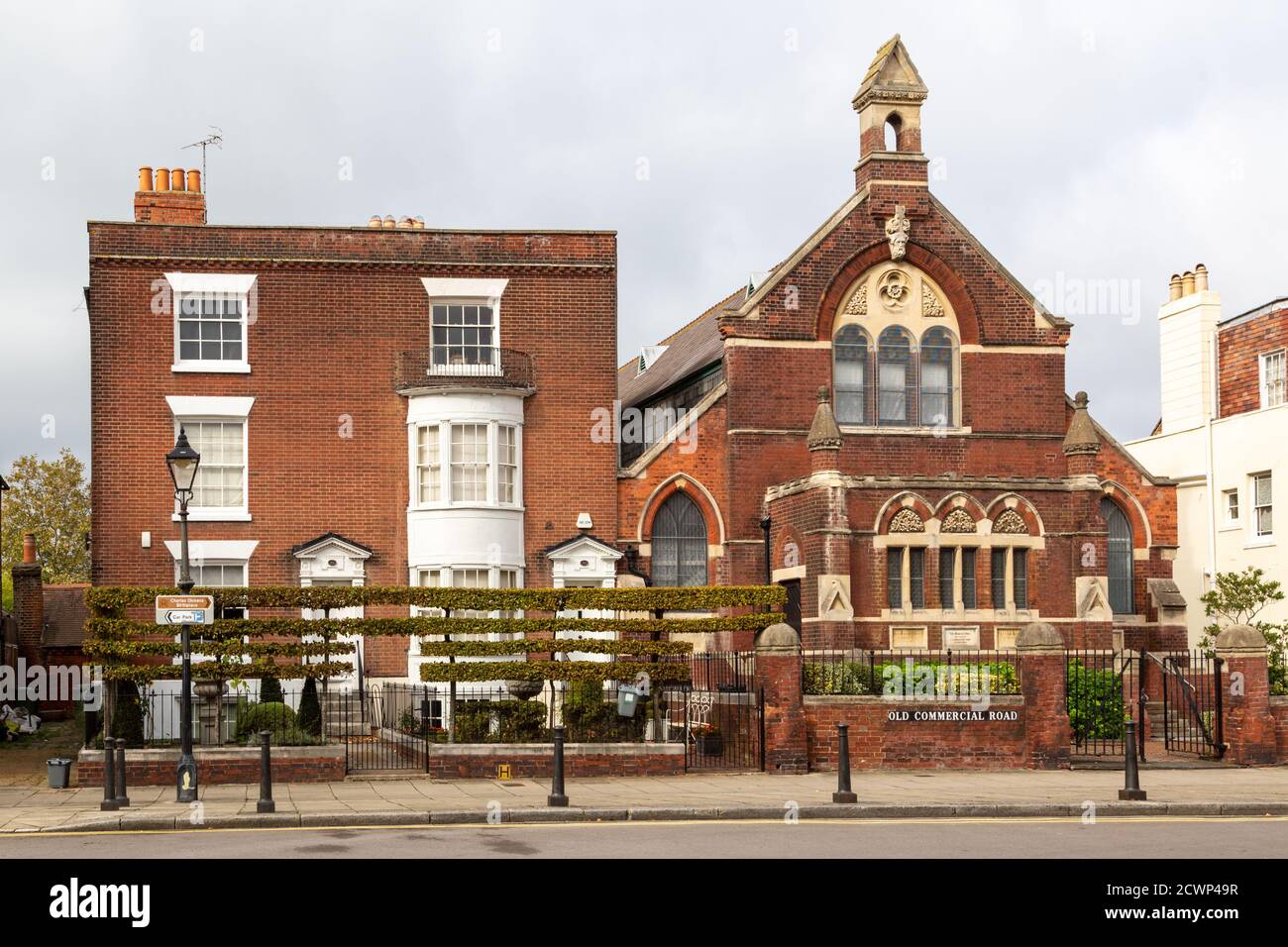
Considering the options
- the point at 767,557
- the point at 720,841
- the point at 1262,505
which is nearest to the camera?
the point at 720,841

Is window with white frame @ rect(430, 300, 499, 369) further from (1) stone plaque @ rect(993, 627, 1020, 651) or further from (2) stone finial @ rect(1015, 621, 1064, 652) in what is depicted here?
(2) stone finial @ rect(1015, 621, 1064, 652)

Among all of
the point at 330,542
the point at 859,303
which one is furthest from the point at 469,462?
the point at 859,303

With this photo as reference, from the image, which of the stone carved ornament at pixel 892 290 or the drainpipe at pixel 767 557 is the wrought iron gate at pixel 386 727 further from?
the stone carved ornament at pixel 892 290

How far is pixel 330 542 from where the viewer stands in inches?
1323

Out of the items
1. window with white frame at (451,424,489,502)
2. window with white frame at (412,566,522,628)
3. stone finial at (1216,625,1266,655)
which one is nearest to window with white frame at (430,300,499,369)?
window with white frame at (451,424,489,502)

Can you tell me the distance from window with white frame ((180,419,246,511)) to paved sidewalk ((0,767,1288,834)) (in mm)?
9656

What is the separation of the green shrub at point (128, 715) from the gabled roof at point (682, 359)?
16.8 meters

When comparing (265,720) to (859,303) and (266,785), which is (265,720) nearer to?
(266,785)

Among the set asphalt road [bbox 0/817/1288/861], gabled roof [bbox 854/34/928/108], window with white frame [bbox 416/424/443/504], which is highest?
gabled roof [bbox 854/34/928/108]

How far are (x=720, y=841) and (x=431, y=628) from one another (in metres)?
11.0

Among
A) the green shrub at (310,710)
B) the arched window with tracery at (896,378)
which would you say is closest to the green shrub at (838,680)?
the green shrub at (310,710)

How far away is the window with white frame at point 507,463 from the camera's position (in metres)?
34.2

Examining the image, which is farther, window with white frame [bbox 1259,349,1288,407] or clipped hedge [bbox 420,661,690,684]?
window with white frame [bbox 1259,349,1288,407]

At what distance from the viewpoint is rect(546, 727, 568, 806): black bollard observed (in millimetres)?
20484
